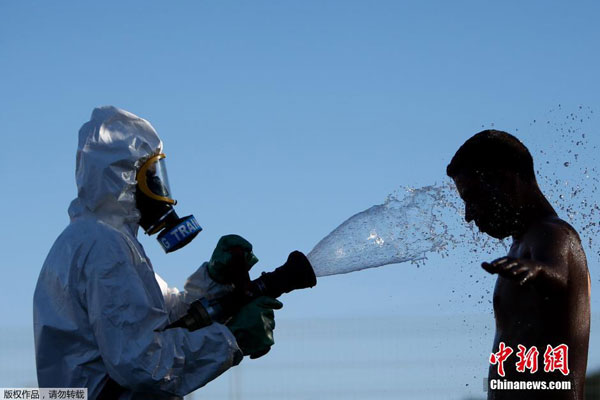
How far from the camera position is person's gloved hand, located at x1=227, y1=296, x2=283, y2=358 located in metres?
5.45

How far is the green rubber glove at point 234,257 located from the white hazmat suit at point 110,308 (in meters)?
0.43

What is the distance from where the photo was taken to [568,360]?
483cm

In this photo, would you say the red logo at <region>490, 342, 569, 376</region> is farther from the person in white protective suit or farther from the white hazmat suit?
the white hazmat suit

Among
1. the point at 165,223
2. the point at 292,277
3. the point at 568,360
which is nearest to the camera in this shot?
the point at 568,360

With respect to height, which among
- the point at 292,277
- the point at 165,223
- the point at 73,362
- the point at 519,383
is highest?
the point at 165,223

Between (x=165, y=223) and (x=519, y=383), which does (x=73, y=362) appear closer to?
(x=165, y=223)

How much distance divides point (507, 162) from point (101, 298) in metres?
2.24

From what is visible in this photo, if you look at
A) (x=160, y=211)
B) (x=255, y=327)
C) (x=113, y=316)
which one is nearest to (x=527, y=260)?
(x=255, y=327)

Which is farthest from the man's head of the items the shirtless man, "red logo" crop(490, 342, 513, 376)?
"red logo" crop(490, 342, 513, 376)

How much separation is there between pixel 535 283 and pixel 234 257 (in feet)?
6.31

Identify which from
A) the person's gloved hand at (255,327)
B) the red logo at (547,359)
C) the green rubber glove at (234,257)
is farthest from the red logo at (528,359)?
the green rubber glove at (234,257)

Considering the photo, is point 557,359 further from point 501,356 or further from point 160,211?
point 160,211

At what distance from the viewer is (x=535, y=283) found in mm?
4598

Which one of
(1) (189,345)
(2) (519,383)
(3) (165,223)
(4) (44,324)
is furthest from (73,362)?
(2) (519,383)
